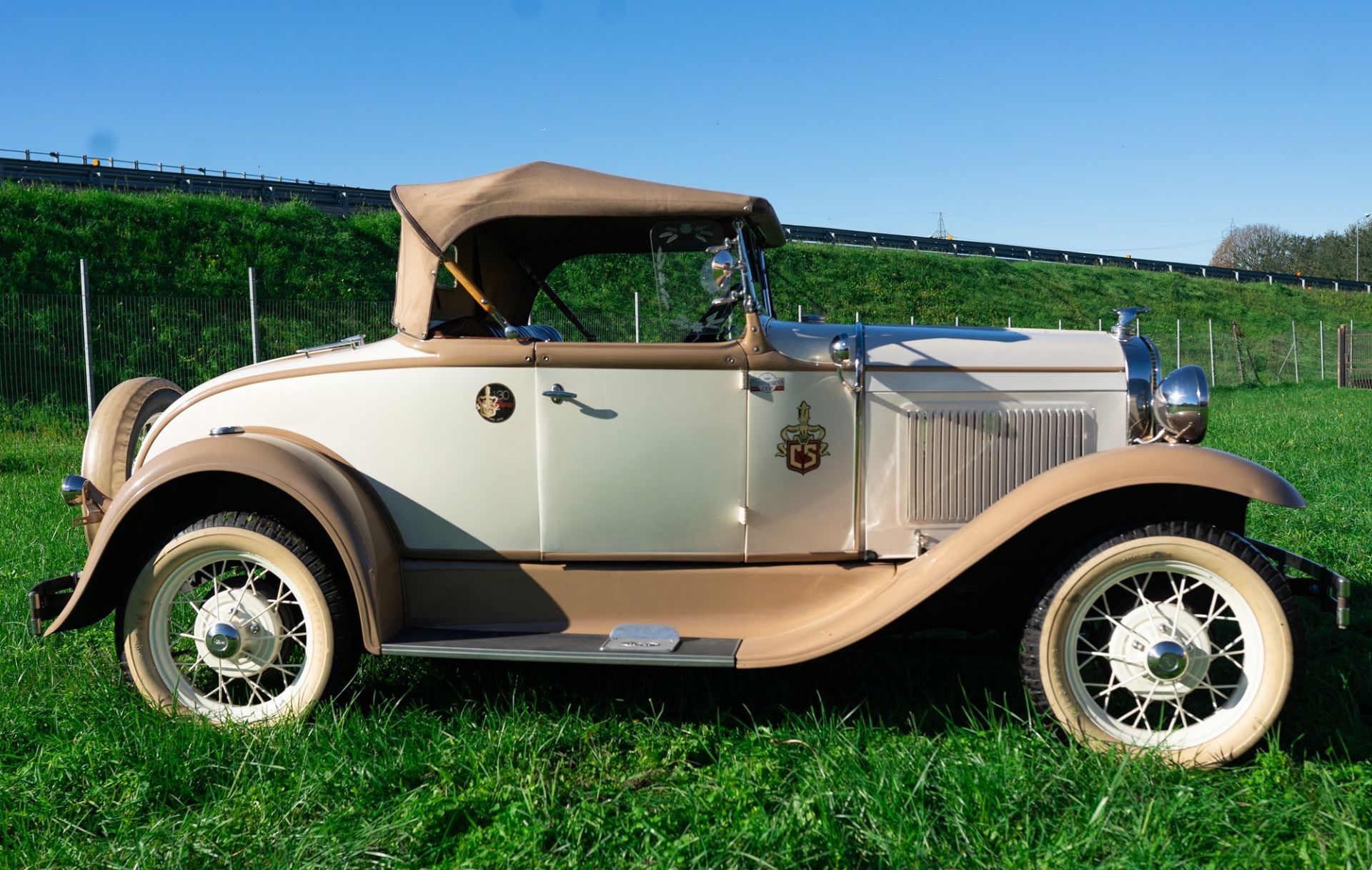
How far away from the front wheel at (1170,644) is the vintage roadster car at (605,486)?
20cm

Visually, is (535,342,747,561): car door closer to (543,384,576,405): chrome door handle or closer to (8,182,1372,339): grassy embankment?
(543,384,576,405): chrome door handle

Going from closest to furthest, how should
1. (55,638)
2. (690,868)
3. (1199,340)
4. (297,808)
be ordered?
(690,868) < (297,808) < (55,638) < (1199,340)

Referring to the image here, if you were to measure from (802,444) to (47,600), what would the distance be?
2.96 metres

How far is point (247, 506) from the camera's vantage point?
3.60m

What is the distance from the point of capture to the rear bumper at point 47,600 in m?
3.52

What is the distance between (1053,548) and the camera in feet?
11.5

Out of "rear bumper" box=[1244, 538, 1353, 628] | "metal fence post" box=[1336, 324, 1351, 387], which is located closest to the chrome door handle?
"rear bumper" box=[1244, 538, 1353, 628]

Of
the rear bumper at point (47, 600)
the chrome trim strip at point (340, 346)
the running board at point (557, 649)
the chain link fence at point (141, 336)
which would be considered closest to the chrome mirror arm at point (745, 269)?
the running board at point (557, 649)

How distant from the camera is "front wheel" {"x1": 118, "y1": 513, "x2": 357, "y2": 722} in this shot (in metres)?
3.36

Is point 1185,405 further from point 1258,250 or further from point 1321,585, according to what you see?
point 1258,250

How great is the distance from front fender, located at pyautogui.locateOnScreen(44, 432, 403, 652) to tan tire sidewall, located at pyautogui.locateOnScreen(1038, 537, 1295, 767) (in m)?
2.30

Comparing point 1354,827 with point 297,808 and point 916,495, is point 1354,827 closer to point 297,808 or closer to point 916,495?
A: point 916,495

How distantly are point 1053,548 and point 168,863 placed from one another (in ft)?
9.96

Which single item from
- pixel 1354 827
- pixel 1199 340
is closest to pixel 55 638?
pixel 1354 827
